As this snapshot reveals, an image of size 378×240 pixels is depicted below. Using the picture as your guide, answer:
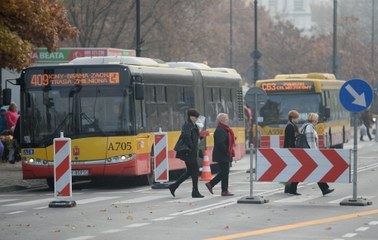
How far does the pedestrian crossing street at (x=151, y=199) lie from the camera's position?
23.4m

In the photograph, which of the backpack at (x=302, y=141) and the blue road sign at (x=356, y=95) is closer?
the blue road sign at (x=356, y=95)

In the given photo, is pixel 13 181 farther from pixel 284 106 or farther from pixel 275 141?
pixel 284 106

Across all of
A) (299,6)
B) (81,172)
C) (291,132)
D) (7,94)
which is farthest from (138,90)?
(299,6)

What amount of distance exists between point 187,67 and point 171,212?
1323cm

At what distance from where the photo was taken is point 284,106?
1746 inches

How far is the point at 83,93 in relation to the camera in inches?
1139

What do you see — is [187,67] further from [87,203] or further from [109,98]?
[87,203]

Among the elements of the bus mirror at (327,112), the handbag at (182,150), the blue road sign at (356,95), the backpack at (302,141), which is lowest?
the handbag at (182,150)

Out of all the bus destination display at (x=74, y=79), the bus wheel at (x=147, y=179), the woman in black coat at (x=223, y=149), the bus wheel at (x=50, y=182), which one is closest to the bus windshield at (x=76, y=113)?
the bus destination display at (x=74, y=79)

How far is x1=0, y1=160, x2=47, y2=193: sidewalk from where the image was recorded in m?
29.8

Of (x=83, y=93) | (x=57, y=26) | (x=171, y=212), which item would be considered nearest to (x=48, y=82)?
(x=83, y=93)

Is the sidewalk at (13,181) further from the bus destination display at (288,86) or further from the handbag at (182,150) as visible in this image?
the bus destination display at (288,86)

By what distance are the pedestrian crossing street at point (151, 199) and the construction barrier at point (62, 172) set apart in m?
0.54

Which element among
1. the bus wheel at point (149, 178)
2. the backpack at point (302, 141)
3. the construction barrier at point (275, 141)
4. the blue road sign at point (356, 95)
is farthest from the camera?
the construction barrier at point (275, 141)
